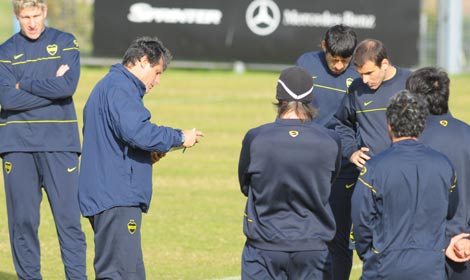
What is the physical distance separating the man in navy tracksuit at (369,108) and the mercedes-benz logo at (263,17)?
21.4 m

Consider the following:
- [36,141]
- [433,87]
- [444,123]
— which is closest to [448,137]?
[444,123]

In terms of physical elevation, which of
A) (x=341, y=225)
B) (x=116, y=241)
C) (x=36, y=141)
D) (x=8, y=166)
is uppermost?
(x=36, y=141)

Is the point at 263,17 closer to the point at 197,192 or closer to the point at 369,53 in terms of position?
the point at 197,192

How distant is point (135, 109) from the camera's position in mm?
7844

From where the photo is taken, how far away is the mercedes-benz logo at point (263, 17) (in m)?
30.1

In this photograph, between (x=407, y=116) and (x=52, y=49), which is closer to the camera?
(x=407, y=116)

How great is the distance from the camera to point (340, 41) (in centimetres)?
887

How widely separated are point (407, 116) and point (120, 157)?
225 centimetres

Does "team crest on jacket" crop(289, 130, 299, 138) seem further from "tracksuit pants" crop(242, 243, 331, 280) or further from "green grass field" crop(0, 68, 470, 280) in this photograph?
"green grass field" crop(0, 68, 470, 280)

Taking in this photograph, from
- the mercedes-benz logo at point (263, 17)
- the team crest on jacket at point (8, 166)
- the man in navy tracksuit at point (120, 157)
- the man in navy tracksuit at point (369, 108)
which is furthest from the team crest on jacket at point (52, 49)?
the mercedes-benz logo at point (263, 17)

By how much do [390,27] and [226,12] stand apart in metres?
4.45

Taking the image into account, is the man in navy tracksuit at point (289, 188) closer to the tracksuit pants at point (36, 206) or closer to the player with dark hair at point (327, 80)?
the player with dark hair at point (327, 80)

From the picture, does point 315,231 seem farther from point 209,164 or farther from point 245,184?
point 209,164

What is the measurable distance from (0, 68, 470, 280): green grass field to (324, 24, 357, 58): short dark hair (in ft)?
8.97
